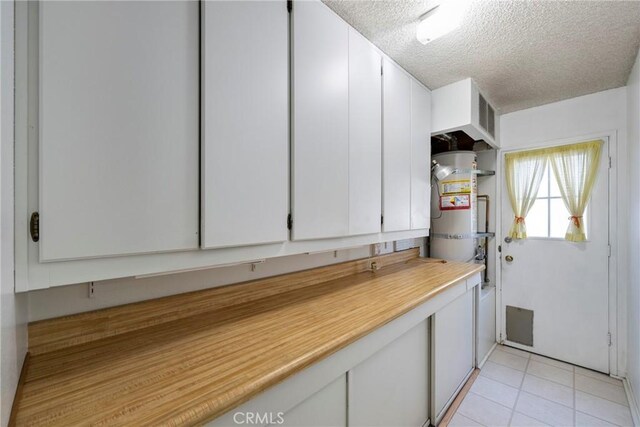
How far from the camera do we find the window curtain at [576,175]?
2.24 m

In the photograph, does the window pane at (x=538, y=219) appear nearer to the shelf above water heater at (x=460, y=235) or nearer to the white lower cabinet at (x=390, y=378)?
the shelf above water heater at (x=460, y=235)

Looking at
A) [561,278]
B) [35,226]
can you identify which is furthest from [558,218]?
[35,226]

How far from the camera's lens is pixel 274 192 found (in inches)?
43.9

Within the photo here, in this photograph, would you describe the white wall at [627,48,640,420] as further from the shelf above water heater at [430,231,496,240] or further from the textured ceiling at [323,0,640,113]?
the shelf above water heater at [430,231,496,240]

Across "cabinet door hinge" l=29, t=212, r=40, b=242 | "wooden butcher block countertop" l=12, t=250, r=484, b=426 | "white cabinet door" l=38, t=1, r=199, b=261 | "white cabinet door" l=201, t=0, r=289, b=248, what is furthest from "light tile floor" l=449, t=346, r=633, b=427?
"cabinet door hinge" l=29, t=212, r=40, b=242

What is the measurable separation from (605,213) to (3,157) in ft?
11.5

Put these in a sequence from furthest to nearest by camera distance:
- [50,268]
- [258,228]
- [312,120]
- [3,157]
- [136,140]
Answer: [312,120] < [258,228] < [136,140] < [50,268] < [3,157]

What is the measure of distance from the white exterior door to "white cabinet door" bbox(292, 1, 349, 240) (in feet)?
7.35

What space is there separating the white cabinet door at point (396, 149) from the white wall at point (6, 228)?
1597mm

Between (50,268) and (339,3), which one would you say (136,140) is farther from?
(339,3)

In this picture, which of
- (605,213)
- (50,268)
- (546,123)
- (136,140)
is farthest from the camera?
(546,123)

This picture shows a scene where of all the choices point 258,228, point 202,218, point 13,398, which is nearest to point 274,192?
point 258,228

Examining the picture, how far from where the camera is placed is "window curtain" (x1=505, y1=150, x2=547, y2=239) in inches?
98.7

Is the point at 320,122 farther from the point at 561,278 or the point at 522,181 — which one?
the point at 561,278
